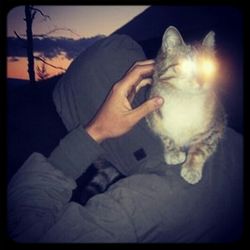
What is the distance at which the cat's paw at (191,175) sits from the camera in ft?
4.08

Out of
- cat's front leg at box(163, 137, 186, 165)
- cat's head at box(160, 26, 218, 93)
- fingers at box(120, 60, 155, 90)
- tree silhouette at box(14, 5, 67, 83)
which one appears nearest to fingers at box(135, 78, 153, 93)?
fingers at box(120, 60, 155, 90)

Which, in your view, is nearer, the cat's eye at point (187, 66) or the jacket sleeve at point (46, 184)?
the jacket sleeve at point (46, 184)

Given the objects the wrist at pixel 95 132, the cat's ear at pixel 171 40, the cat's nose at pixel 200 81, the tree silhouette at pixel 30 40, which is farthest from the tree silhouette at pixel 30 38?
the cat's nose at pixel 200 81

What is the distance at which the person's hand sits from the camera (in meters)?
1.25

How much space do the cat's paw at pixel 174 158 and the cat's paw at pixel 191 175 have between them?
0.04 m

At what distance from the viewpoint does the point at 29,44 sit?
1.26 metres

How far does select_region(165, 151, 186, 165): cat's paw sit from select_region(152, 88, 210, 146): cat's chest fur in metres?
0.05

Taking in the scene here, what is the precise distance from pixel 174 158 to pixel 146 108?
22 cm

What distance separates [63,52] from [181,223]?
75cm

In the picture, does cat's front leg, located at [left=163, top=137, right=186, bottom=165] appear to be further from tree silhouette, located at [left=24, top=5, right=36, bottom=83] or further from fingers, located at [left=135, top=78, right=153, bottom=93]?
tree silhouette, located at [left=24, top=5, right=36, bottom=83]

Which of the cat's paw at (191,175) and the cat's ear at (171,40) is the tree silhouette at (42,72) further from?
the cat's paw at (191,175)

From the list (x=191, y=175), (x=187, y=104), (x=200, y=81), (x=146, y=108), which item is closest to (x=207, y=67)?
(x=200, y=81)

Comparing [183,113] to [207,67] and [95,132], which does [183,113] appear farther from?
[95,132]

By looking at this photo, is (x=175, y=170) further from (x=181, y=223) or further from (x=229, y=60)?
(x=229, y=60)
